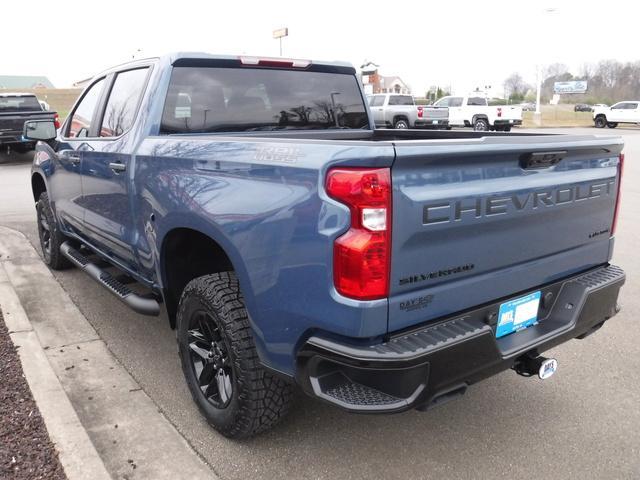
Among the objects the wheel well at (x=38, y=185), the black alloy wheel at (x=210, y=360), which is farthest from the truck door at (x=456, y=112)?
the black alloy wheel at (x=210, y=360)

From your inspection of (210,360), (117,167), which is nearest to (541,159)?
(210,360)

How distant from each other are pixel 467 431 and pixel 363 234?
61.3 inches

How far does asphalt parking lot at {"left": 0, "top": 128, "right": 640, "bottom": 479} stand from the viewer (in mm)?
2723

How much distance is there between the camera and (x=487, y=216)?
2322 mm

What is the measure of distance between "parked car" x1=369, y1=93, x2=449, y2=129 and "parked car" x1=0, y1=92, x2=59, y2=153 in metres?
14.9

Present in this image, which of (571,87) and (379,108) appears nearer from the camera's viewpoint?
(379,108)

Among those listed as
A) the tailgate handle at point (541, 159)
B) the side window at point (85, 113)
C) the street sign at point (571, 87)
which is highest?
the street sign at point (571, 87)

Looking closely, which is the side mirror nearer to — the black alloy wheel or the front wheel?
the front wheel

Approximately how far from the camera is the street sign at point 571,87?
2936 inches

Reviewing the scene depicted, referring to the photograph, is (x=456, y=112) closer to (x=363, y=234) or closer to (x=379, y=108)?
(x=379, y=108)

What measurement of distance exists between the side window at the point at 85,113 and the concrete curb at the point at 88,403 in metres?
1.46

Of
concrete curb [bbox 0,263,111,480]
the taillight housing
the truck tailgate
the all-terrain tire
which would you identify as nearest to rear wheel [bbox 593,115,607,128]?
the all-terrain tire

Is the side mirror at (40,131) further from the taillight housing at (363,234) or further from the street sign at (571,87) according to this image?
the street sign at (571,87)

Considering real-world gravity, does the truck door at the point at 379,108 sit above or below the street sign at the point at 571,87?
below
